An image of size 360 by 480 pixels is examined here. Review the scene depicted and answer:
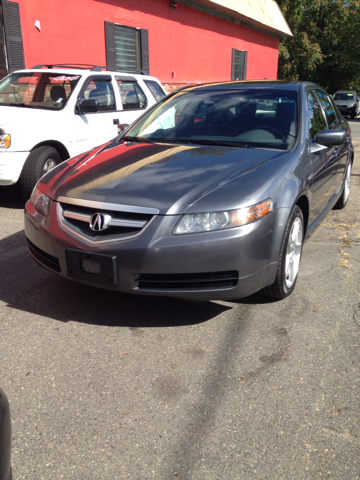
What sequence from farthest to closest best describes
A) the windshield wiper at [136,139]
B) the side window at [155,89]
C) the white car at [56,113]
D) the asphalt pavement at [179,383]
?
the side window at [155,89] < the white car at [56,113] < the windshield wiper at [136,139] < the asphalt pavement at [179,383]

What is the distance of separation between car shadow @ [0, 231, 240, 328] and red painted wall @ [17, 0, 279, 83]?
7.78 meters

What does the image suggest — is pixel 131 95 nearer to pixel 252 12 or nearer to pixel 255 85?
pixel 255 85

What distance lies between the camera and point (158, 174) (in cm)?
319

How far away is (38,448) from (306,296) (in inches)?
88.8

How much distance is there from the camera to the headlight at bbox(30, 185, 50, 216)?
10.5ft

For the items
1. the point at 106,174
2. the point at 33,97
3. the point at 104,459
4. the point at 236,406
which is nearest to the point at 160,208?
the point at 106,174

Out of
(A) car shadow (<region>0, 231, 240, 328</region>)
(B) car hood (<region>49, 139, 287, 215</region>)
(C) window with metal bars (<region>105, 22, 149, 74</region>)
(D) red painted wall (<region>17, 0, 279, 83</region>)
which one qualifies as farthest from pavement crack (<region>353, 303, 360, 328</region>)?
(C) window with metal bars (<region>105, 22, 149, 74</region>)

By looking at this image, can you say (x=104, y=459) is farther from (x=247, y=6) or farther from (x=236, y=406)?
(x=247, y=6)

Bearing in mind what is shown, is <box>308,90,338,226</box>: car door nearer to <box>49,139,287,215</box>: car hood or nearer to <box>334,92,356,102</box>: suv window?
<box>49,139,287,215</box>: car hood

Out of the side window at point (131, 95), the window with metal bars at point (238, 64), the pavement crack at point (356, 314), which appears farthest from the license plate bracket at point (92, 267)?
the window with metal bars at point (238, 64)

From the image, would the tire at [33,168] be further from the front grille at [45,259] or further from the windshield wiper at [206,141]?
the front grille at [45,259]

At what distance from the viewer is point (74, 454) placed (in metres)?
2.00

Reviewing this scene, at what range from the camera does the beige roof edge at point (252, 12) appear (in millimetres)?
15555

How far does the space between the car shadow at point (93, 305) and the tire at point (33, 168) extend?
2216mm
